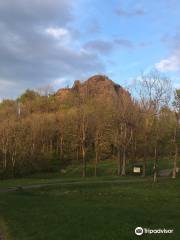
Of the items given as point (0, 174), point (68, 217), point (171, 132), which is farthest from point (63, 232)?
point (0, 174)

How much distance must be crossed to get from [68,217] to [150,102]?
30.1 metres

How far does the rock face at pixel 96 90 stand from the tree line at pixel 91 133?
0.60 m

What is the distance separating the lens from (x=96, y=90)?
3196 inches

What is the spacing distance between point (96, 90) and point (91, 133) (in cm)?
2137

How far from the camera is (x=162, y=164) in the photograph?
195 feet

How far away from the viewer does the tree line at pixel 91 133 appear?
1726 inches

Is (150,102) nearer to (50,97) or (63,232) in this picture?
(63,232)

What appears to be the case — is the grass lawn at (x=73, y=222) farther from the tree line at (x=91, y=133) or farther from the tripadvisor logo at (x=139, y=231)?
the tree line at (x=91, y=133)

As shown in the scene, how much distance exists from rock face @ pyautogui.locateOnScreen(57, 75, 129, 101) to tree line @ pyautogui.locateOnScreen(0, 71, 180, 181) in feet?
1.97
